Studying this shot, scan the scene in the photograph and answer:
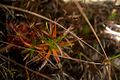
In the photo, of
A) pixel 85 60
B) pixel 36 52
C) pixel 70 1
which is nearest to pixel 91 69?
pixel 85 60

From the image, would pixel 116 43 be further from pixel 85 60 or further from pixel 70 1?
pixel 70 1

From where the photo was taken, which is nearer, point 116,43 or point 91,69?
point 91,69

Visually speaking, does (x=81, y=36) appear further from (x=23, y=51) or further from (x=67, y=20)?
(x=23, y=51)

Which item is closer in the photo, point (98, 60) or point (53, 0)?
point (98, 60)

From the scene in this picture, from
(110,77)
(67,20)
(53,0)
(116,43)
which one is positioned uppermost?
(53,0)

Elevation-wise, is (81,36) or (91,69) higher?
(81,36)

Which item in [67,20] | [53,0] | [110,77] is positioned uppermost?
[53,0]

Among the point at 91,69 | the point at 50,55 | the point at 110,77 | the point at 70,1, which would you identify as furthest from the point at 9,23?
the point at 110,77

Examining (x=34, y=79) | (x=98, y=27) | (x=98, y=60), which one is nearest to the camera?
(x=34, y=79)

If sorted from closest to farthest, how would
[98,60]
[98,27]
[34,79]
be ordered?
[34,79] → [98,60] → [98,27]
